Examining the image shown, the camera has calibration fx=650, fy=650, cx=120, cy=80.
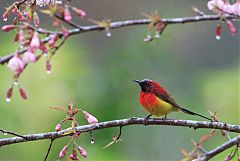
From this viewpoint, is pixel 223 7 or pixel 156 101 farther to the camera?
pixel 156 101

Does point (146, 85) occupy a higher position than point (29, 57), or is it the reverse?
point (146, 85)

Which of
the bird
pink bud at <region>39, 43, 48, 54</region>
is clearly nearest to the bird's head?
the bird

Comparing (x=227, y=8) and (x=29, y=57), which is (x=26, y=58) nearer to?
(x=29, y=57)

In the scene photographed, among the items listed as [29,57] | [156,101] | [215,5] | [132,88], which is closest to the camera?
[29,57]

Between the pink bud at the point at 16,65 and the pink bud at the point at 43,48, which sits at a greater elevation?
the pink bud at the point at 43,48

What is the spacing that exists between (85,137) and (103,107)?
543mm

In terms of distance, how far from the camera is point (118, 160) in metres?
6.48

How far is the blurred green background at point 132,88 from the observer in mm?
6895

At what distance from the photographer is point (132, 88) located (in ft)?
26.1

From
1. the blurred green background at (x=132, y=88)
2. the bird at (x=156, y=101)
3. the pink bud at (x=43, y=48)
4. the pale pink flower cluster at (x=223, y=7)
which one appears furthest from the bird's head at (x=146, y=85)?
the blurred green background at (x=132, y=88)

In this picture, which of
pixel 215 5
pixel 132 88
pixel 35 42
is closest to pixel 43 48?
pixel 35 42

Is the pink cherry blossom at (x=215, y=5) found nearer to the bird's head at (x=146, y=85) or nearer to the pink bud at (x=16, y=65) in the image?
the pink bud at (x=16, y=65)

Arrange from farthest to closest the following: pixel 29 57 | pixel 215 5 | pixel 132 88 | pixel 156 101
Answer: pixel 132 88 → pixel 156 101 → pixel 215 5 → pixel 29 57

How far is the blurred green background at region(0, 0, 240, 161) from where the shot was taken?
22.6 feet
